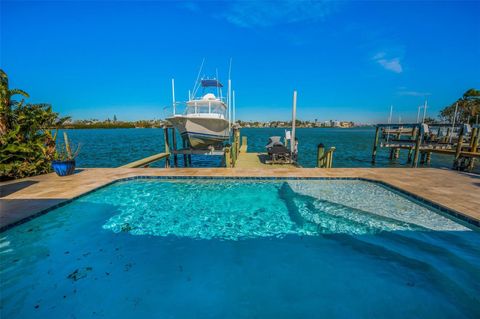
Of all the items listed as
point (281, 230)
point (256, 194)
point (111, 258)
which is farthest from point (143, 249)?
point (256, 194)

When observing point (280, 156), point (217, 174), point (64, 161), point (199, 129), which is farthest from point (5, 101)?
point (280, 156)

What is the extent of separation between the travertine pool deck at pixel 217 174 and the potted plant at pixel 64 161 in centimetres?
29

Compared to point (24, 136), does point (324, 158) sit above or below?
below

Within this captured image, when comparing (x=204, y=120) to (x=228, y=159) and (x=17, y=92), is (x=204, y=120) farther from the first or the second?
(x=17, y=92)

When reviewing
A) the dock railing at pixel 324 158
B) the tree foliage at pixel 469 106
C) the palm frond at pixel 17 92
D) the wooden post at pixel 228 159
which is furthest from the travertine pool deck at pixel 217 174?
the tree foliage at pixel 469 106

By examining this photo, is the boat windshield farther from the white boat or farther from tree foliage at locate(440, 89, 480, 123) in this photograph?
tree foliage at locate(440, 89, 480, 123)

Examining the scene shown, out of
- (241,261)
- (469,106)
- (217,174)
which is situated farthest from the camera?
(469,106)

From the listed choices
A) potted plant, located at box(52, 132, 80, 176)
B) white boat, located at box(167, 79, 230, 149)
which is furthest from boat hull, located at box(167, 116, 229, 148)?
potted plant, located at box(52, 132, 80, 176)

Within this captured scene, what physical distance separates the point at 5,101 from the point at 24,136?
1264 millimetres

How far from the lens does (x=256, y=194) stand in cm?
722

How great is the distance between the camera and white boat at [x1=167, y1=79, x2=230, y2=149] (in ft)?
43.3

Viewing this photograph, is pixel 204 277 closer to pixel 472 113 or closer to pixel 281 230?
pixel 281 230

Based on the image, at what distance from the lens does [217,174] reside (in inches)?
344

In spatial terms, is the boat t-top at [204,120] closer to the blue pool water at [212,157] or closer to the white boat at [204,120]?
the white boat at [204,120]
